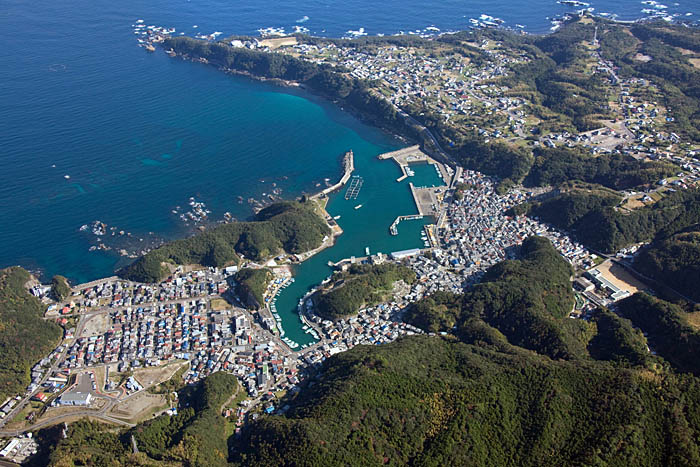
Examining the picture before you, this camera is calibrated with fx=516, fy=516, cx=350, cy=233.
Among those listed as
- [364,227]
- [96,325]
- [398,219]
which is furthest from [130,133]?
[398,219]

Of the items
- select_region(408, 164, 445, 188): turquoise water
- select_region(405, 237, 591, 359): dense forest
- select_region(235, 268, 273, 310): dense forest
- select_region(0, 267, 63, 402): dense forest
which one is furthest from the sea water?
select_region(405, 237, 591, 359): dense forest

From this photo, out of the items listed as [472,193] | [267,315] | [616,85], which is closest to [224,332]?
[267,315]

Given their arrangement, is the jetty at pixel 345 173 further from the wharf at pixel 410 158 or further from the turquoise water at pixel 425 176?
the turquoise water at pixel 425 176

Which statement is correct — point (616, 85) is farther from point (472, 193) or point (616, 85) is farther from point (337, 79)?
point (337, 79)

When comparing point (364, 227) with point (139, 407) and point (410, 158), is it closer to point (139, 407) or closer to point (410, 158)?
point (410, 158)

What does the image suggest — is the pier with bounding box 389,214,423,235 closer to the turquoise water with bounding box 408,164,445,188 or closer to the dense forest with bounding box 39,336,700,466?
the turquoise water with bounding box 408,164,445,188

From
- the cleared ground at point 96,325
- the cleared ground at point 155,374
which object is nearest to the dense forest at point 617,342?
the cleared ground at point 155,374
